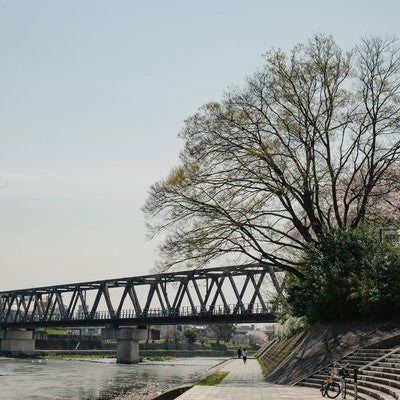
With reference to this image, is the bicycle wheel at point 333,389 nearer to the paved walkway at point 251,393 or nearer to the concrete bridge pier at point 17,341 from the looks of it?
the paved walkway at point 251,393

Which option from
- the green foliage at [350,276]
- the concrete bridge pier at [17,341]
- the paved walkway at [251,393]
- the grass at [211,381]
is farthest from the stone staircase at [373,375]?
the concrete bridge pier at [17,341]

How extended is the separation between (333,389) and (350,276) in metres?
10.5

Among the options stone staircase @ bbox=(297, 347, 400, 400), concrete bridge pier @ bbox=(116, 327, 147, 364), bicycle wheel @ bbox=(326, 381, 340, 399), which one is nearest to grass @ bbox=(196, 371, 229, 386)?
stone staircase @ bbox=(297, 347, 400, 400)

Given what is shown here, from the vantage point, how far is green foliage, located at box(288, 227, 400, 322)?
2986cm

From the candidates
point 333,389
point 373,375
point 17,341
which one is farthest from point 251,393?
point 17,341

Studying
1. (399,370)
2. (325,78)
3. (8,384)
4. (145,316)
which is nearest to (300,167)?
(325,78)

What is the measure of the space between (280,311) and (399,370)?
24.1 metres

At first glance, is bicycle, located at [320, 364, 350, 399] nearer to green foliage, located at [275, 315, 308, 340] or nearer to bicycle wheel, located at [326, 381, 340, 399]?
bicycle wheel, located at [326, 381, 340, 399]

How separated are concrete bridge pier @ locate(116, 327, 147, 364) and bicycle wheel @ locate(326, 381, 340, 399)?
68.5 meters

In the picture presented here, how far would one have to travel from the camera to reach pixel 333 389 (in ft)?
72.2

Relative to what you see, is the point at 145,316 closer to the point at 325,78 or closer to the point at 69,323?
the point at 69,323

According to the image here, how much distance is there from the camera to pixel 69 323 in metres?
101

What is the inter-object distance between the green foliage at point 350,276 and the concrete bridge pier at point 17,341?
95.1m

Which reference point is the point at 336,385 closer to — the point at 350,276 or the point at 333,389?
the point at 333,389
